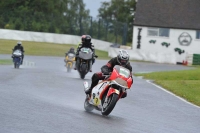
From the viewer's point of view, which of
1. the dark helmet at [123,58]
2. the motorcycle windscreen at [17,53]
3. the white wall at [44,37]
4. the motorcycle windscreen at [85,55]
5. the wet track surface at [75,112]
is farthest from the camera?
the white wall at [44,37]

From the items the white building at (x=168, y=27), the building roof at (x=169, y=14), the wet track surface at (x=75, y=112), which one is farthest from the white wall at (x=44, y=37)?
the wet track surface at (x=75, y=112)

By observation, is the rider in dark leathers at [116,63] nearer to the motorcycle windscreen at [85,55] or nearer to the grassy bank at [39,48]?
the motorcycle windscreen at [85,55]

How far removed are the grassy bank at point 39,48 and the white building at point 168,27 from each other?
5067mm

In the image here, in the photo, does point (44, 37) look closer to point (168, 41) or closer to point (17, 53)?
point (168, 41)

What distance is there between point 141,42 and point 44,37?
10.4 metres

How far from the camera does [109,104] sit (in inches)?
545

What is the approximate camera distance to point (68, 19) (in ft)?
250

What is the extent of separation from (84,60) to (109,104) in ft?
41.5

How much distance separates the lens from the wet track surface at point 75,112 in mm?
11594

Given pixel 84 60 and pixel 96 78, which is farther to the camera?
pixel 84 60

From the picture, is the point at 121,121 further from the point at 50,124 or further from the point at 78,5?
the point at 78,5

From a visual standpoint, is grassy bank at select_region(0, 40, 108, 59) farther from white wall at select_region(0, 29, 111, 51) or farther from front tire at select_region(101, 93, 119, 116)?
front tire at select_region(101, 93, 119, 116)

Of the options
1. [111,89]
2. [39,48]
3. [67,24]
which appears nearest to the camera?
[111,89]

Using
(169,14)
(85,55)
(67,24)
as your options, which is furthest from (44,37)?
(85,55)
